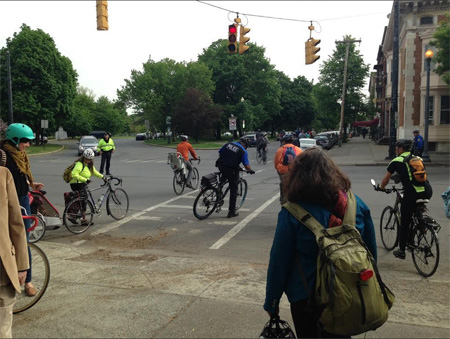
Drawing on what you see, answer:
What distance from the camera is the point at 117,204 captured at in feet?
29.0

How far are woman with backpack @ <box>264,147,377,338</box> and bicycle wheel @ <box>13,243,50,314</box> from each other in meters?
2.82

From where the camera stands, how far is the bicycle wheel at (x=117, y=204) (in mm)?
8650

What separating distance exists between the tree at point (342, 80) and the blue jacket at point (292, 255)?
5226cm

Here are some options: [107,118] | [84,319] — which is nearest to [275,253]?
[84,319]

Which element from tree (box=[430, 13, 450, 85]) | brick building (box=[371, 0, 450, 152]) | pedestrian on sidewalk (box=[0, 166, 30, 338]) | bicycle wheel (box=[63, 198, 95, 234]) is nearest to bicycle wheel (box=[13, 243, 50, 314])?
pedestrian on sidewalk (box=[0, 166, 30, 338])

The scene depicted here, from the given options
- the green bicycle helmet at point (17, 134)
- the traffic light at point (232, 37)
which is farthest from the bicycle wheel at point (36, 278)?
the traffic light at point (232, 37)

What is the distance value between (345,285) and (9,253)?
2.09m

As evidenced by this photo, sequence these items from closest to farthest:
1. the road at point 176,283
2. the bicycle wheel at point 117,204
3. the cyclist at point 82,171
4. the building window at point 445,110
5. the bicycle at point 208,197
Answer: the road at point 176,283
the cyclist at point 82,171
the bicycle wheel at point 117,204
the bicycle at point 208,197
the building window at point 445,110

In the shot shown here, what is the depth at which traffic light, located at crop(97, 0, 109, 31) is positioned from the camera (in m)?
12.4

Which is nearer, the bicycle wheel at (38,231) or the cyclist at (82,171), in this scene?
the bicycle wheel at (38,231)

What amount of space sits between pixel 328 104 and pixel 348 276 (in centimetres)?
5309

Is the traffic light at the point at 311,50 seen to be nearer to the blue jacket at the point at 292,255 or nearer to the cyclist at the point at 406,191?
the cyclist at the point at 406,191

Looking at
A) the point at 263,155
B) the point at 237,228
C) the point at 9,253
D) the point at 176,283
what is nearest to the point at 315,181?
the point at 9,253

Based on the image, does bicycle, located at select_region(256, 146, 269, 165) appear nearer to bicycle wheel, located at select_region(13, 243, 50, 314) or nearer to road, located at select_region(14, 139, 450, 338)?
road, located at select_region(14, 139, 450, 338)
